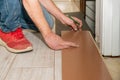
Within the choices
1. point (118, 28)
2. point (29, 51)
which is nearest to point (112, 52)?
point (118, 28)

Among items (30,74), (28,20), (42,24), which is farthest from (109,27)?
(30,74)

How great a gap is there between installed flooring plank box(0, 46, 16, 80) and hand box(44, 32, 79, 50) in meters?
0.22

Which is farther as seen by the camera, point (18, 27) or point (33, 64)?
point (18, 27)

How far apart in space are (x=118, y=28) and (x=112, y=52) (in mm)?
211

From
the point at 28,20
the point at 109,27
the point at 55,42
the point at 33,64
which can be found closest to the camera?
the point at 33,64

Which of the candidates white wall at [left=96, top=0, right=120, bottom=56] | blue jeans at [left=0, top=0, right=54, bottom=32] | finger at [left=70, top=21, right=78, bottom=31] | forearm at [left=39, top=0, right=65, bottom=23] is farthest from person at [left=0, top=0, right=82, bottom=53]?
white wall at [left=96, top=0, right=120, bottom=56]

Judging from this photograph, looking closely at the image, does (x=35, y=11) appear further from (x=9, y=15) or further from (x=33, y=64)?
(x=33, y=64)

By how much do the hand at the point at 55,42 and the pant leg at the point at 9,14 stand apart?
237 mm

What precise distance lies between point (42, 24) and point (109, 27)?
77 cm

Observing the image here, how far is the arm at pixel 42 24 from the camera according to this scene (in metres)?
1.33

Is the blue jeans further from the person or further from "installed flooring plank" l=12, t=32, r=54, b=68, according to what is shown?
"installed flooring plank" l=12, t=32, r=54, b=68

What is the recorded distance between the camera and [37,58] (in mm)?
1331

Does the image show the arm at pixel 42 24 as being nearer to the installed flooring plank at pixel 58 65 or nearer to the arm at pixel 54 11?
the installed flooring plank at pixel 58 65

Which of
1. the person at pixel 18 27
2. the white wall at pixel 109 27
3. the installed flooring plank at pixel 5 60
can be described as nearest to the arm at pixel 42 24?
the person at pixel 18 27
